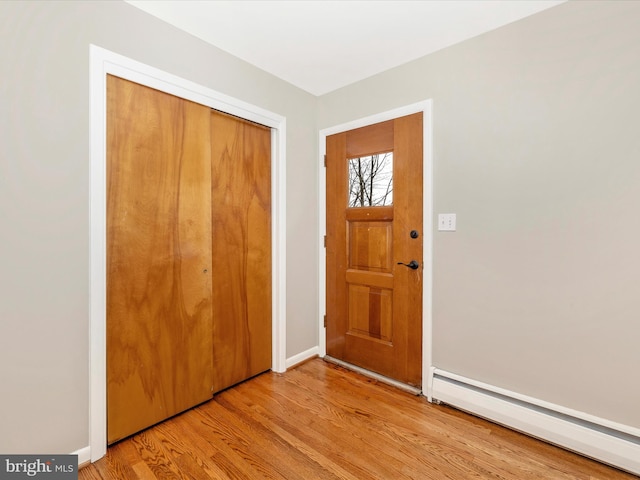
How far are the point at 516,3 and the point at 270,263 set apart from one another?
7.37 ft

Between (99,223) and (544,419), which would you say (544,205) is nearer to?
(544,419)

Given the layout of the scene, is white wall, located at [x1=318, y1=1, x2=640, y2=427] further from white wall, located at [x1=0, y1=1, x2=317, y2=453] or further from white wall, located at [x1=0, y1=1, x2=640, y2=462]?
white wall, located at [x1=0, y1=1, x2=317, y2=453]

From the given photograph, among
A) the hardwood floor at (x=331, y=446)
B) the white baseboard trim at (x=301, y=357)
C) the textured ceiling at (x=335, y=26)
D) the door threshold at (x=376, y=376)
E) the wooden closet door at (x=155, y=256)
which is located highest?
the textured ceiling at (x=335, y=26)

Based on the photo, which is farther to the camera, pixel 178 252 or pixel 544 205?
pixel 178 252

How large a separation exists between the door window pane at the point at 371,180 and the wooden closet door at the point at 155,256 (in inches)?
45.0

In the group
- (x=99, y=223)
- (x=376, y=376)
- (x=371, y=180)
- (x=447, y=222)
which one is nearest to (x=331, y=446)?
(x=376, y=376)

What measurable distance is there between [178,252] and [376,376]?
68.1 inches

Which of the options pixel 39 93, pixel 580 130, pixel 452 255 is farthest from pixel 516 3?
pixel 39 93

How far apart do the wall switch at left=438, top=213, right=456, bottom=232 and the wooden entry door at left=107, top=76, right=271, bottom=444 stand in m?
1.31

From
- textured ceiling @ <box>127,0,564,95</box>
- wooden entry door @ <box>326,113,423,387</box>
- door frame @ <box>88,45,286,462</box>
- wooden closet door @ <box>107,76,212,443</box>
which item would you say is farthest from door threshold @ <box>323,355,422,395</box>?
textured ceiling @ <box>127,0,564,95</box>

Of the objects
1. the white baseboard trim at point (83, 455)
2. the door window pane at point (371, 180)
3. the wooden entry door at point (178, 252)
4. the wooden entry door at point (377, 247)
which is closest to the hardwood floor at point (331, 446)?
the white baseboard trim at point (83, 455)

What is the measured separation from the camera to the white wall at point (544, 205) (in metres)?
1.53

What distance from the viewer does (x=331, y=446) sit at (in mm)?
1659

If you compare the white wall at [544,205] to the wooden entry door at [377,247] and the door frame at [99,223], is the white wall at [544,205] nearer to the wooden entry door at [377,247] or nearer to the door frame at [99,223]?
the wooden entry door at [377,247]
